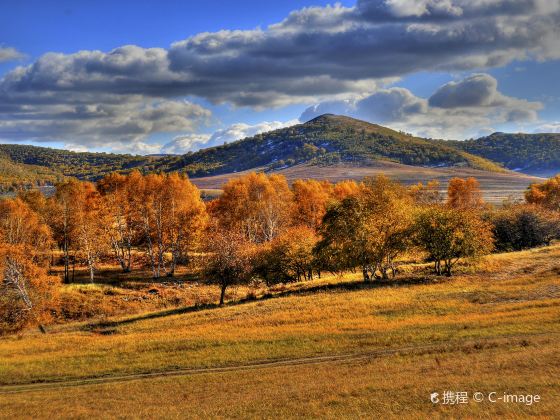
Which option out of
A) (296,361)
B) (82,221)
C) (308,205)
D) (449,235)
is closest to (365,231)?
(449,235)

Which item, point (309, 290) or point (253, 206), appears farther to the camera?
point (253, 206)

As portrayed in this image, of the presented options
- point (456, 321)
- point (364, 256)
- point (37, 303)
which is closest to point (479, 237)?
point (364, 256)

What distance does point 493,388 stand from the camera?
22266mm

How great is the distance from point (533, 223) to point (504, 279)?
4526 centimetres

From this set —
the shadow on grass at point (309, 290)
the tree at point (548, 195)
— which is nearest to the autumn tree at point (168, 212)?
the shadow on grass at point (309, 290)

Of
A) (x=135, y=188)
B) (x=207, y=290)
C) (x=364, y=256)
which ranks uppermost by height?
(x=135, y=188)

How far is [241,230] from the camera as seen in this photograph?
9375cm

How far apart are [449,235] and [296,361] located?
35064 mm

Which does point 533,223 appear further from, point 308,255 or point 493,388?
point 493,388

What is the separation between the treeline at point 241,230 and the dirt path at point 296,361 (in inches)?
989

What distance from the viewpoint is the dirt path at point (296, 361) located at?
98.8ft

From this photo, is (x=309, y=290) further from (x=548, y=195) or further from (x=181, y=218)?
(x=548, y=195)

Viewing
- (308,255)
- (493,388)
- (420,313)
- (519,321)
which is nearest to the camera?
(493,388)

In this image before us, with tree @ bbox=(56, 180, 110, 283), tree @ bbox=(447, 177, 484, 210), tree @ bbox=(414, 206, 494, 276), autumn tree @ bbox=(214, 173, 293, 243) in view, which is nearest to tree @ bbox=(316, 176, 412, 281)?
tree @ bbox=(414, 206, 494, 276)
